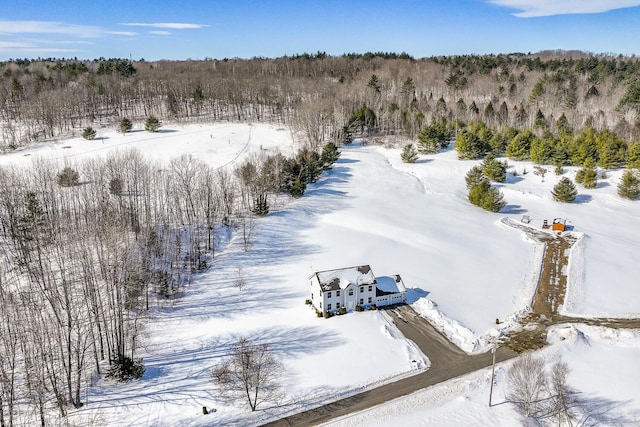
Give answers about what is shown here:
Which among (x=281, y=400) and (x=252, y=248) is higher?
(x=252, y=248)

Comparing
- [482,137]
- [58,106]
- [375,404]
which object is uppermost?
[58,106]

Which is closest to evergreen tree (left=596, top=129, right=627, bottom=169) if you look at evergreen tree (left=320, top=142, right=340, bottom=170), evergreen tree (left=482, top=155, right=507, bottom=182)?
evergreen tree (left=482, top=155, right=507, bottom=182)

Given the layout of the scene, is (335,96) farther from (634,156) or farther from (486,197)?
(634,156)

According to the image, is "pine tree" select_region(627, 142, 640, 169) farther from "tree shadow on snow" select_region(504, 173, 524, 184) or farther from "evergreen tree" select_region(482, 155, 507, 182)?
"evergreen tree" select_region(482, 155, 507, 182)

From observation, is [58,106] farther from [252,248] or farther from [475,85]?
[475,85]

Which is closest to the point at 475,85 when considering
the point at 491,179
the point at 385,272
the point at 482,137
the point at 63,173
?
the point at 482,137

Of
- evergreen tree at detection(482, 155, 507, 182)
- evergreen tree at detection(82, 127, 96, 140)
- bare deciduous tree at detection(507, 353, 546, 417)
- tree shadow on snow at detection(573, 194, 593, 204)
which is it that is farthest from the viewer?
evergreen tree at detection(82, 127, 96, 140)
